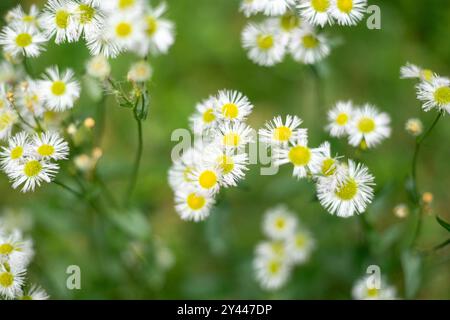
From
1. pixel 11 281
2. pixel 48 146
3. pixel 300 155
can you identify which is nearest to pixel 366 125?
pixel 300 155

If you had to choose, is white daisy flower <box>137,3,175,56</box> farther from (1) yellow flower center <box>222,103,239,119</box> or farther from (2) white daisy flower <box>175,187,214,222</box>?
(2) white daisy flower <box>175,187,214,222</box>

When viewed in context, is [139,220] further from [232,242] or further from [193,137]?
[232,242]

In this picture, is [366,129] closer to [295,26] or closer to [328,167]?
[328,167]

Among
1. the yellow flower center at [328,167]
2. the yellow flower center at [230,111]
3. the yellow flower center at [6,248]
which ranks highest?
the yellow flower center at [230,111]

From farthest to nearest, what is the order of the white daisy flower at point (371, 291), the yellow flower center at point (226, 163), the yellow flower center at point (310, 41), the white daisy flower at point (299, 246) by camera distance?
the white daisy flower at point (299, 246) < the white daisy flower at point (371, 291) < the yellow flower center at point (310, 41) < the yellow flower center at point (226, 163)

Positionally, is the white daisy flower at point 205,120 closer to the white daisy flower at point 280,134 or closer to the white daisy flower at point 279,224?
the white daisy flower at point 280,134

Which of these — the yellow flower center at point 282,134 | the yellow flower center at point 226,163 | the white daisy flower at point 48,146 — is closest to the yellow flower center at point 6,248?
the white daisy flower at point 48,146
